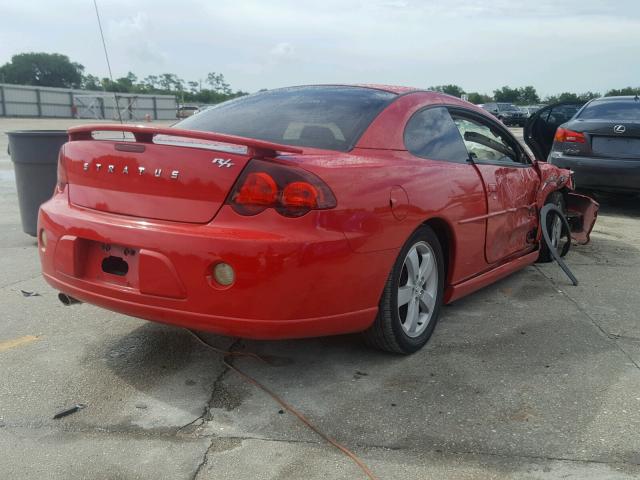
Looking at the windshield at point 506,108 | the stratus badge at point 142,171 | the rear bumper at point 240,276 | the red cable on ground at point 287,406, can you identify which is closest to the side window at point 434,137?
the rear bumper at point 240,276

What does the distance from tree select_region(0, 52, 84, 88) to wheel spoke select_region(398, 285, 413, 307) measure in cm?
8675

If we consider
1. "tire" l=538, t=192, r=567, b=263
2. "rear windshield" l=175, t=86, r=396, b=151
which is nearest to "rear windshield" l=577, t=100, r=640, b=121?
"tire" l=538, t=192, r=567, b=263

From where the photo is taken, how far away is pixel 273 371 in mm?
3338

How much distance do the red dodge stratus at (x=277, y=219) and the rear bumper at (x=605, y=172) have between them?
450cm

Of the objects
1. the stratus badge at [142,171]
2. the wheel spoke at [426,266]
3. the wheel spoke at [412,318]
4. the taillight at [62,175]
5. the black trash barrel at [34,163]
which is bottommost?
the wheel spoke at [412,318]

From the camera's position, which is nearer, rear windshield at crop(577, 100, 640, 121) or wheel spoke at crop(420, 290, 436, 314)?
wheel spoke at crop(420, 290, 436, 314)

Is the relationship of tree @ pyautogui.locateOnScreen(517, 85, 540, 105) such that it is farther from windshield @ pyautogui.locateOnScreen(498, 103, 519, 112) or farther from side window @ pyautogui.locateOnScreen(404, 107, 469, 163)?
side window @ pyautogui.locateOnScreen(404, 107, 469, 163)

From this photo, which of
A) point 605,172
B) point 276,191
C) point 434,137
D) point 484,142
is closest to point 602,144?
point 605,172

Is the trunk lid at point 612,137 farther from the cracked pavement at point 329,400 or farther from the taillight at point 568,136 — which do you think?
the cracked pavement at point 329,400

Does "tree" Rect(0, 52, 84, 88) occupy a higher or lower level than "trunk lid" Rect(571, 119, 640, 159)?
higher

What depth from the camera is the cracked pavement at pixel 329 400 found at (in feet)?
8.23

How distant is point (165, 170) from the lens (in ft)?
9.45

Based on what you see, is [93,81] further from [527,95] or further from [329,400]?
[527,95]

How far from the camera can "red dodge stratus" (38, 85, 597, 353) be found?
2754mm
